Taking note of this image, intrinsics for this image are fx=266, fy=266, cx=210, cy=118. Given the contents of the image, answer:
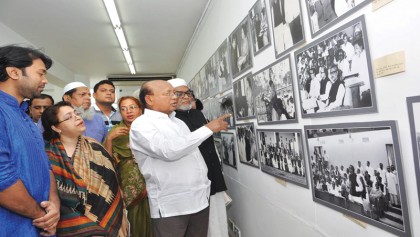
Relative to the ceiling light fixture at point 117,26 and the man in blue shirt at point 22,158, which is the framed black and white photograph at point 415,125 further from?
the ceiling light fixture at point 117,26

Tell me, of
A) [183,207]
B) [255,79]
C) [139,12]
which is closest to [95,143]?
[183,207]

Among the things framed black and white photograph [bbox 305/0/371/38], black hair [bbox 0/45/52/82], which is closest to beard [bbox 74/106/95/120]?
black hair [bbox 0/45/52/82]

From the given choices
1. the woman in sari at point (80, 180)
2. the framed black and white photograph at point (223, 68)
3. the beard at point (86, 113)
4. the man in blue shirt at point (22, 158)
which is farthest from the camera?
the framed black and white photograph at point (223, 68)

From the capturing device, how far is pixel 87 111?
2.79 m

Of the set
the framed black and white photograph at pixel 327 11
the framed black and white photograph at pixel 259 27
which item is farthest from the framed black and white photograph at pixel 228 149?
the framed black and white photograph at pixel 327 11

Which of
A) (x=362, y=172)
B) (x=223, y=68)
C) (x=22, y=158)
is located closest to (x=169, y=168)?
(x=22, y=158)

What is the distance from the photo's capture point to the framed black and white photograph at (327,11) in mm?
1111

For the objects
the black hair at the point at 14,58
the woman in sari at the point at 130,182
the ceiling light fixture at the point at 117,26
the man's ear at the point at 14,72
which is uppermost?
the ceiling light fixture at the point at 117,26

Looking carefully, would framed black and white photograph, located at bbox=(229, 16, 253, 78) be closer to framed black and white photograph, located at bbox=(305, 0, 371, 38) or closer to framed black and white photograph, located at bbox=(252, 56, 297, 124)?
framed black and white photograph, located at bbox=(252, 56, 297, 124)

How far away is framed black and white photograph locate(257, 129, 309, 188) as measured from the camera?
161 cm

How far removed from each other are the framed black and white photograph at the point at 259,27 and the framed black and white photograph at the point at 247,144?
0.69 metres

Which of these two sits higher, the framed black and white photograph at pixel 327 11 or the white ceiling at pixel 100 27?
the white ceiling at pixel 100 27

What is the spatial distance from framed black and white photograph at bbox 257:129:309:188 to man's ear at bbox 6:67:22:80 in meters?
1.56

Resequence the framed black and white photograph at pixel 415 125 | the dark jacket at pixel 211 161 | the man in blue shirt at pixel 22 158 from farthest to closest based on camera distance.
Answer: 1. the dark jacket at pixel 211 161
2. the man in blue shirt at pixel 22 158
3. the framed black and white photograph at pixel 415 125
